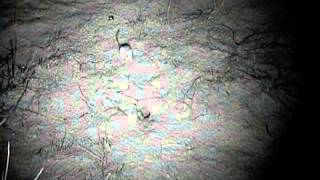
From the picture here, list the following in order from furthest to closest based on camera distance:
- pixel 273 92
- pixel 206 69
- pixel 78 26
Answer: pixel 78 26 → pixel 206 69 → pixel 273 92

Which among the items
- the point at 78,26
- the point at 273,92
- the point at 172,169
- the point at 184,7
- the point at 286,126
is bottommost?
the point at 172,169

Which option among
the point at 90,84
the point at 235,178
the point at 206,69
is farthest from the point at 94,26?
the point at 235,178

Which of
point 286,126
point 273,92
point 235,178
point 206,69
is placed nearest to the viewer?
point 235,178

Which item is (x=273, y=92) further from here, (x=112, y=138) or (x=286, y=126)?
(x=112, y=138)

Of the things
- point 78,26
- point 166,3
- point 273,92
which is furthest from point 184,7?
point 273,92

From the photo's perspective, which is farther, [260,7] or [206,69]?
[260,7]

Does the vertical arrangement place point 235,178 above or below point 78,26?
below
